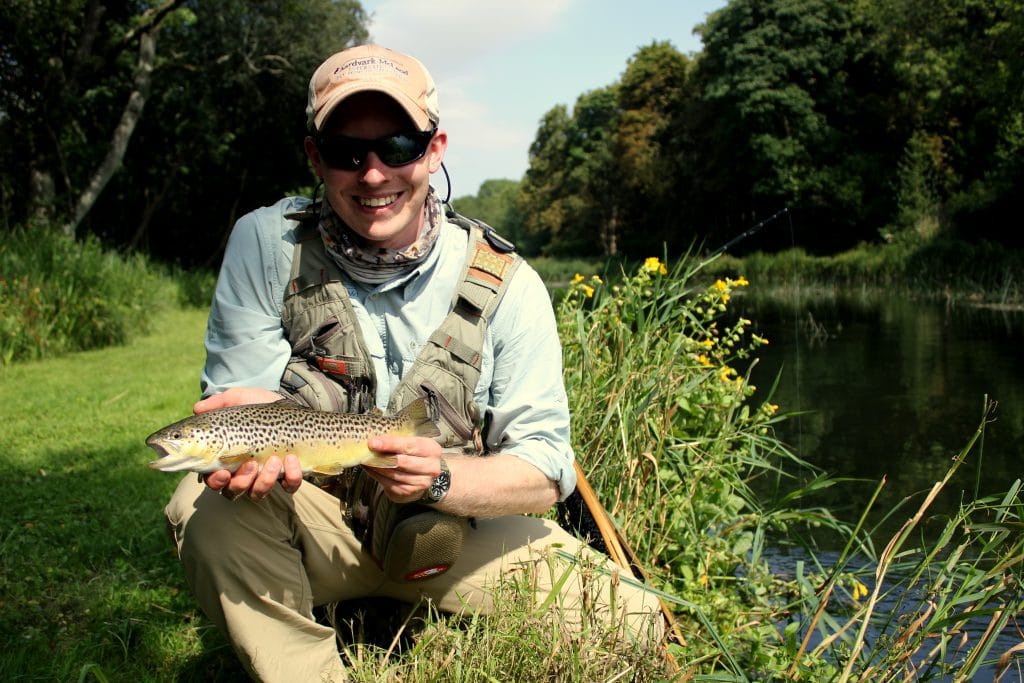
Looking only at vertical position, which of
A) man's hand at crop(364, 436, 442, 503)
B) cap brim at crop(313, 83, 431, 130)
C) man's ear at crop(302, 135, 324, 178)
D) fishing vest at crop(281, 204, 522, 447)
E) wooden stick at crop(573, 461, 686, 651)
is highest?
cap brim at crop(313, 83, 431, 130)

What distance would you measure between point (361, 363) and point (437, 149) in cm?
80

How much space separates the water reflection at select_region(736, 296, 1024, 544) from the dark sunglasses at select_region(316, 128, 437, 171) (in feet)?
7.64

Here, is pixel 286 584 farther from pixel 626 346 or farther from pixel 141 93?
pixel 141 93

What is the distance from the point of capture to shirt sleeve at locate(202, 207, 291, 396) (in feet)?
9.05

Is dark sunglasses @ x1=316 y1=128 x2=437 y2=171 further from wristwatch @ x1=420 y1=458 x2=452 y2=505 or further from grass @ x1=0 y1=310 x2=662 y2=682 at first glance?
grass @ x1=0 y1=310 x2=662 y2=682

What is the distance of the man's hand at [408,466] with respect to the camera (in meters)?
2.38

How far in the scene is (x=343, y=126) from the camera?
2.80 metres

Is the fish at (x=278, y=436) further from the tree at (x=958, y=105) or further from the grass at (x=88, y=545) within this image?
the tree at (x=958, y=105)

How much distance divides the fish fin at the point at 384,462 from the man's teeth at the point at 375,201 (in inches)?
33.5

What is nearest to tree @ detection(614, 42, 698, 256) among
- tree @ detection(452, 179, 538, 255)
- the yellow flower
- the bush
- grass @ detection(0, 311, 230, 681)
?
tree @ detection(452, 179, 538, 255)

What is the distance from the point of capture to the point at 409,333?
2.94 metres

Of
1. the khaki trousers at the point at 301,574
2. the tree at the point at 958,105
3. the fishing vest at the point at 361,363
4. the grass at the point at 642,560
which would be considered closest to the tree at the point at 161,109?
the grass at the point at 642,560

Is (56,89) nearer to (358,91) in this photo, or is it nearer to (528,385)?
(358,91)

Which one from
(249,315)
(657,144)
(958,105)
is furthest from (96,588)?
(657,144)
